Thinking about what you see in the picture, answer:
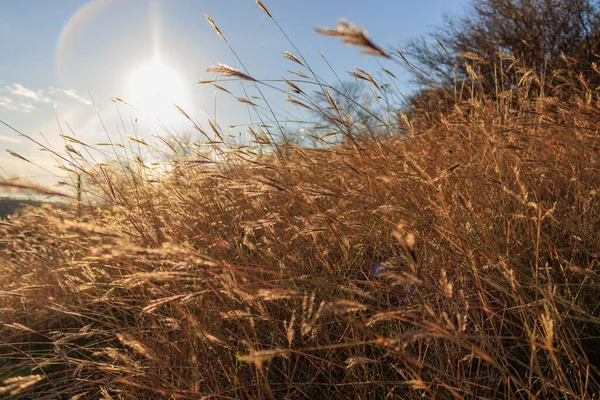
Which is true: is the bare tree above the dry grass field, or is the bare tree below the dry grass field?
above

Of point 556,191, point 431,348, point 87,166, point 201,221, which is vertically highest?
point 87,166

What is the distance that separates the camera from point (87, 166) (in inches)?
83.6

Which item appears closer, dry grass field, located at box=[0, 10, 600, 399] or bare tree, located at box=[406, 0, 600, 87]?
dry grass field, located at box=[0, 10, 600, 399]

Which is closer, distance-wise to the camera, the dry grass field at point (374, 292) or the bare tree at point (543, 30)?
the dry grass field at point (374, 292)

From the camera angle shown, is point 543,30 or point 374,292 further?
point 543,30

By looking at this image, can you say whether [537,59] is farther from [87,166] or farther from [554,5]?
[87,166]

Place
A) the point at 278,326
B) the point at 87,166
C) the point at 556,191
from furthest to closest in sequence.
A: the point at 87,166 → the point at 556,191 → the point at 278,326

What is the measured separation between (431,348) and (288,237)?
33.2 inches

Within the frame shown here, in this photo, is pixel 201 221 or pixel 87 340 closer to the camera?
pixel 201 221

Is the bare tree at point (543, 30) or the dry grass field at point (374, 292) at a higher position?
the bare tree at point (543, 30)

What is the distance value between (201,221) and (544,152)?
189 centimetres

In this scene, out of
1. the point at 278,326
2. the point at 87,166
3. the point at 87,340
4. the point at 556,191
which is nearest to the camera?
the point at 278,326

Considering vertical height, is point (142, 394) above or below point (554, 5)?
below

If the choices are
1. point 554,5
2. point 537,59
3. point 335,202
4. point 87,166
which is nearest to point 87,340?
point 87,166
